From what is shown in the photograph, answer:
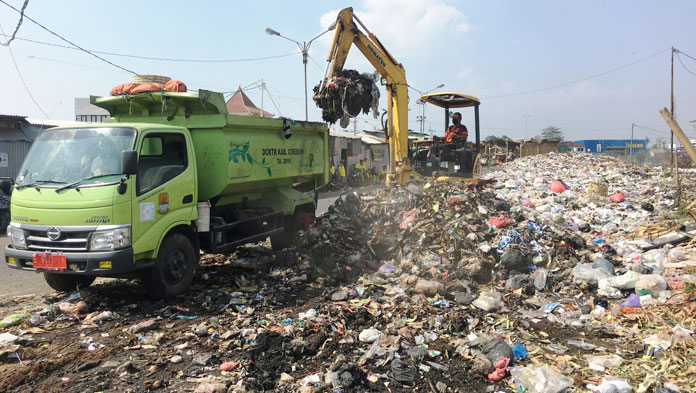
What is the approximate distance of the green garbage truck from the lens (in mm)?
4637

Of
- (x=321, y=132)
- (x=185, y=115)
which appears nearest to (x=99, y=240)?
(x=185, y=115)

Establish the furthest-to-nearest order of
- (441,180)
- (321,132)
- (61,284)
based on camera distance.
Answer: (441,180), (321,132), (61,284)

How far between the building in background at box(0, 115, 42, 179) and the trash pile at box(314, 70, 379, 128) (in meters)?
11.2

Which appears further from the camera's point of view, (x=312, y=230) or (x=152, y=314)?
(x=312, y=230)

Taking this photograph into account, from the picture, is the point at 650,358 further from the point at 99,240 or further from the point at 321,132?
the point at 321,132

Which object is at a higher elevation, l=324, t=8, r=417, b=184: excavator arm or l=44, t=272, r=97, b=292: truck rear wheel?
l=324, t=8, r=417, b=184: excavator arm

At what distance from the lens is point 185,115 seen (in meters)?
6.21

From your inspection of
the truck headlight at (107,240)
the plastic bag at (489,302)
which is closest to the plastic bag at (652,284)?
the plastic bag at (489,302)

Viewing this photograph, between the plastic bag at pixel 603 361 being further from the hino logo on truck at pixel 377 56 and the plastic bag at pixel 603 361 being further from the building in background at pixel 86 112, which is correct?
the building in background at pixel 86 112

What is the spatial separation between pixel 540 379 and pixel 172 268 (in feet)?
13.3

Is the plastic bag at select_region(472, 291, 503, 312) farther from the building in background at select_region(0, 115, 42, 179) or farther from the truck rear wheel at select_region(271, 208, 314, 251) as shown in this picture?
the building in background at select_region(0, 115, 42, 179)

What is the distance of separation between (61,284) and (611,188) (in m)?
14.6

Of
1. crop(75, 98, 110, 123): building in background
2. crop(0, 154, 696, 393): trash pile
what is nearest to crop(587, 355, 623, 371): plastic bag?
crop(0, 154, 696, 393): trash pile

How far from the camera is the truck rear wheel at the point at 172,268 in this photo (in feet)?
16.7
